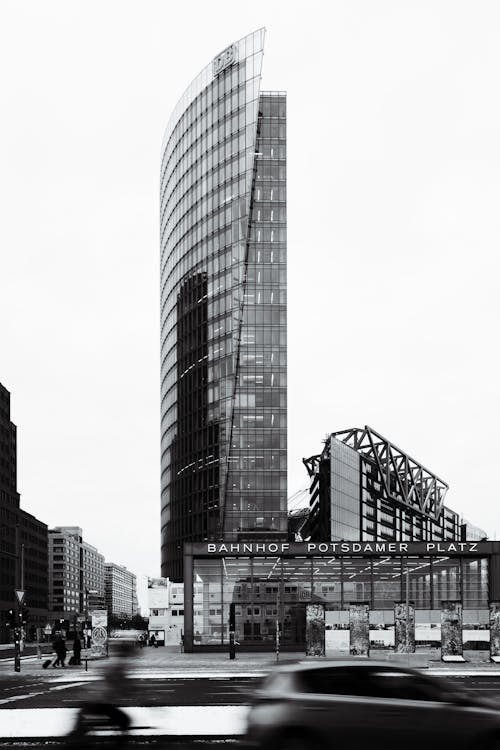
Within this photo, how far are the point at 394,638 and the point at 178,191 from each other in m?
110

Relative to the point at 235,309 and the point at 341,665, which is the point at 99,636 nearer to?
the point at 341,665

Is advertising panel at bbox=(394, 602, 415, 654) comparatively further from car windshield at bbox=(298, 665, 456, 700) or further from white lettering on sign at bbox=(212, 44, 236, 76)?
white lettering on sign at bbox=(212, 44, 236, 76)

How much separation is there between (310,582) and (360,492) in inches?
3104

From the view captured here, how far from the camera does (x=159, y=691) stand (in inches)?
1194

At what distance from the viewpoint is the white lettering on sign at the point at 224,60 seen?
142 metres

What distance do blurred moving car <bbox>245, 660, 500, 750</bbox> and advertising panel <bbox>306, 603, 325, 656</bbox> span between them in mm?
40631

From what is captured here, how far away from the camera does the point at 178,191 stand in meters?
155

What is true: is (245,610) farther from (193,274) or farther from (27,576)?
(27,576)

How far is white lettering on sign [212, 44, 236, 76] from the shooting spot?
141750 millimetres

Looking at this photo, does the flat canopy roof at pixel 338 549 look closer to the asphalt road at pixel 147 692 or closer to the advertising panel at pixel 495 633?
the advertising panel at pixel 495 633

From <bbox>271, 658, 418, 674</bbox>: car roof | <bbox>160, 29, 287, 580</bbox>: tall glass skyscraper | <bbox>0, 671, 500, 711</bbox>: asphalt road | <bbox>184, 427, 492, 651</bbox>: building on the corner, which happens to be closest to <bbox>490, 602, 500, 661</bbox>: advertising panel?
<bbox>184, 427, 492, 651</bbox>: building on the corner

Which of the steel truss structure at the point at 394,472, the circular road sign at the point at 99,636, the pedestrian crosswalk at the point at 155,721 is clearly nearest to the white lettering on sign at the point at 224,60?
the steel truss structure at the point at 394,472

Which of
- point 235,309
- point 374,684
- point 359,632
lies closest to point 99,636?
point 359,632

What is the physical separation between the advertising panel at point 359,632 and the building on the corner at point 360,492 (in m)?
77.2
